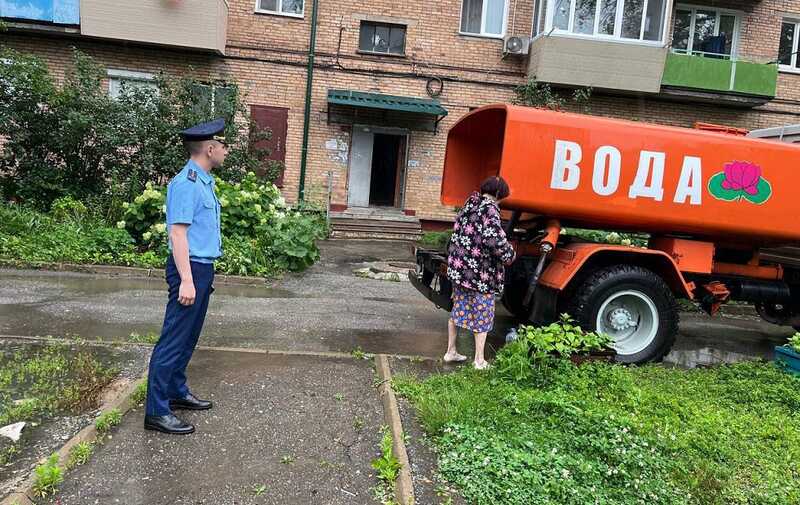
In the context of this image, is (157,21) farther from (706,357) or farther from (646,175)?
(706,357)

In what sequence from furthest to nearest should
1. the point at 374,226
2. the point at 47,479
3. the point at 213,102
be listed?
1. the point at 374,226
2. the point at 213,102
3. the point at 47,479

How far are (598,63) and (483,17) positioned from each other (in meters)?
3.14

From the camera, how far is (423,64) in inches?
Answer: 595

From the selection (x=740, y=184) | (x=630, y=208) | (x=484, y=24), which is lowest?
(x=630, y=208)

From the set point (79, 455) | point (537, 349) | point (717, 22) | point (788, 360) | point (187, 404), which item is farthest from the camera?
point (717, 22)

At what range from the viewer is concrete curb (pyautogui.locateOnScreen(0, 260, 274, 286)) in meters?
8.46

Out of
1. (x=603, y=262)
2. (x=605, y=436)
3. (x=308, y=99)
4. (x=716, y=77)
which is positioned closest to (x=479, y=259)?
(x=603, y=262)

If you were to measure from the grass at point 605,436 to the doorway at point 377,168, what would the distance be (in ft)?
36.8

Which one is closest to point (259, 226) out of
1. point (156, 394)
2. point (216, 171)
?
point (216, 171)

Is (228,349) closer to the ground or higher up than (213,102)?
closer to the ground

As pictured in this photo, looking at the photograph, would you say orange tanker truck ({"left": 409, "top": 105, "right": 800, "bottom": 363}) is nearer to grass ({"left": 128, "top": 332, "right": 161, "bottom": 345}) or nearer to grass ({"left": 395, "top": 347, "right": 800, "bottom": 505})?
grass ({"left": 395, "top": 347, "right": 800, "bottom": 505})

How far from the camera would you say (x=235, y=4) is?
14.6 m

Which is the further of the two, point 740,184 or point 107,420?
point 740,184

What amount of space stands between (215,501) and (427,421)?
1.40 meters
